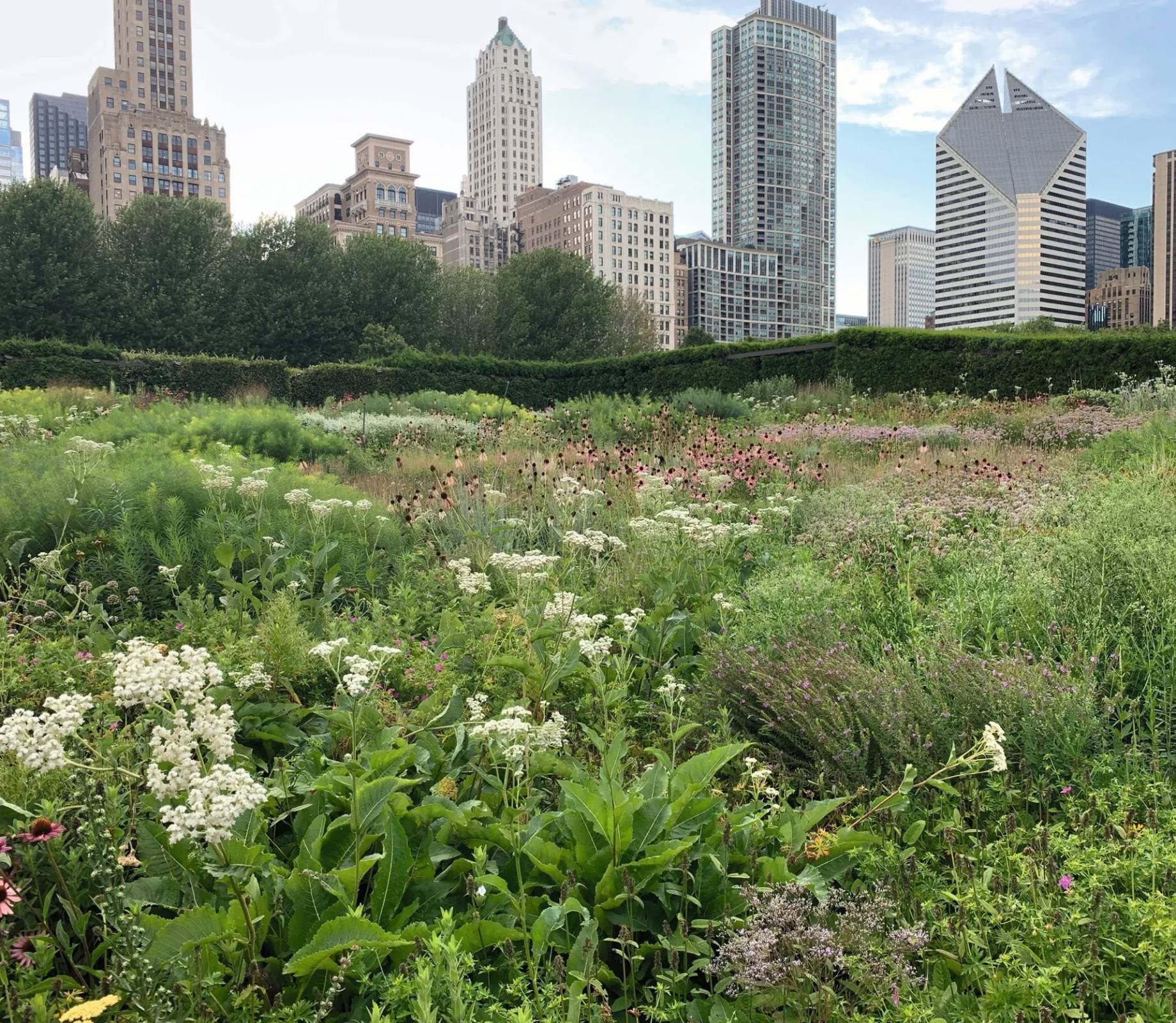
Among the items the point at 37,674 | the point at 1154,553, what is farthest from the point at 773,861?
the point at 37,674

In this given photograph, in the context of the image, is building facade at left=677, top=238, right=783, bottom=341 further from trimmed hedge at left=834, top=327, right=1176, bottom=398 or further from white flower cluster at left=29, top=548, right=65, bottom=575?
white flower cluster at left=29, top=548, right=65, bottom=575

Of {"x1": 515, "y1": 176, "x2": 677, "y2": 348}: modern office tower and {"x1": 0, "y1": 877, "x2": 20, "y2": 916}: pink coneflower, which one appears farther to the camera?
{"x1": 515, "y1": 176, "x2": 677, "y2": 348}: modern office tower

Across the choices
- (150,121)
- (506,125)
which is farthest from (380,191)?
(506,125)

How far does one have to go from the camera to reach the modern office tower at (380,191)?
114125mm

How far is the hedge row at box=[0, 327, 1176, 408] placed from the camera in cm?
1526

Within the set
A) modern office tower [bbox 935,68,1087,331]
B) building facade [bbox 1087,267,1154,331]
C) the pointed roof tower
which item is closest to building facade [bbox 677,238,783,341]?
modern office tower [bbox 935,68,1087,331]

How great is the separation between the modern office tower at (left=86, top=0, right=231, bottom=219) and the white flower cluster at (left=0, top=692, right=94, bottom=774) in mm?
107500

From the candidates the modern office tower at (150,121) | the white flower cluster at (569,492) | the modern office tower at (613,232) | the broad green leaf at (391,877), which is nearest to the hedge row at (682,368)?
the white flower cluster at (569,492)

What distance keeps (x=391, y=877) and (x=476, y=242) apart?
496 feet

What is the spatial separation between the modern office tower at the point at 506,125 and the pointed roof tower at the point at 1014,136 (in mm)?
83234

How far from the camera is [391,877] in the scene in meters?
1.90

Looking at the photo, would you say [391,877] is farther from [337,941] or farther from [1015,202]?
[1015,202]

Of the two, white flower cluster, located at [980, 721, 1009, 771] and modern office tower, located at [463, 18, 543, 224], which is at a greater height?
modern office tower, located at [463, 18, 543, 224]

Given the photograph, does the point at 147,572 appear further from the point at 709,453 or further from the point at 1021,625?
the point at 709,453
